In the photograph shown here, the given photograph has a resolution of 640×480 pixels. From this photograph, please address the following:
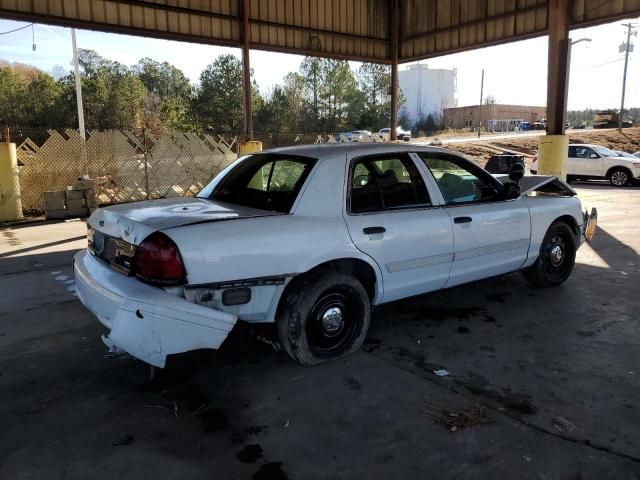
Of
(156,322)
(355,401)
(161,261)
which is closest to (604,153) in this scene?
(355,401)

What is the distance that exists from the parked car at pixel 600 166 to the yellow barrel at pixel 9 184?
50.3ft

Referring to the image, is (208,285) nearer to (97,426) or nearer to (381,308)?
(97,426)

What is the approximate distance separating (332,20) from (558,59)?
6.03 metres

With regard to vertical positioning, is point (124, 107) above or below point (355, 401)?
above

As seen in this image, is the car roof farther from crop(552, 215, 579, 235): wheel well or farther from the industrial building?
the industrial building

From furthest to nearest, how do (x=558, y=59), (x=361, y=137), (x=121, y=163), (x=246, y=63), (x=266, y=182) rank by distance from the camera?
(x=361, y=137), (x=121, y=163), (x=246, y=63), (x=558, y=59), (x=266, y=182)

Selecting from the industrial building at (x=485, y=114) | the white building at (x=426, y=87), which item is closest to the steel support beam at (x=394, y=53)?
the industrial building at (x=485, y=114)

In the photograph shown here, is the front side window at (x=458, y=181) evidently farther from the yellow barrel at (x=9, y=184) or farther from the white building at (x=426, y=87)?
the white building at (x=426, y=87)

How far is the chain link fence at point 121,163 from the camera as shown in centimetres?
1197

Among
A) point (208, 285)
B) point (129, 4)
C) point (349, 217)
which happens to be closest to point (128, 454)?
point (208, 285)

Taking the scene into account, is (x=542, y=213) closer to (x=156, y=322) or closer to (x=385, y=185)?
(x=385, y=185)

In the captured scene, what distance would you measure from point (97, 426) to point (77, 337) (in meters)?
1.63

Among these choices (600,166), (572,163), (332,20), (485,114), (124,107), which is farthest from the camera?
(485,114)

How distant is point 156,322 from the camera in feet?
10.1
